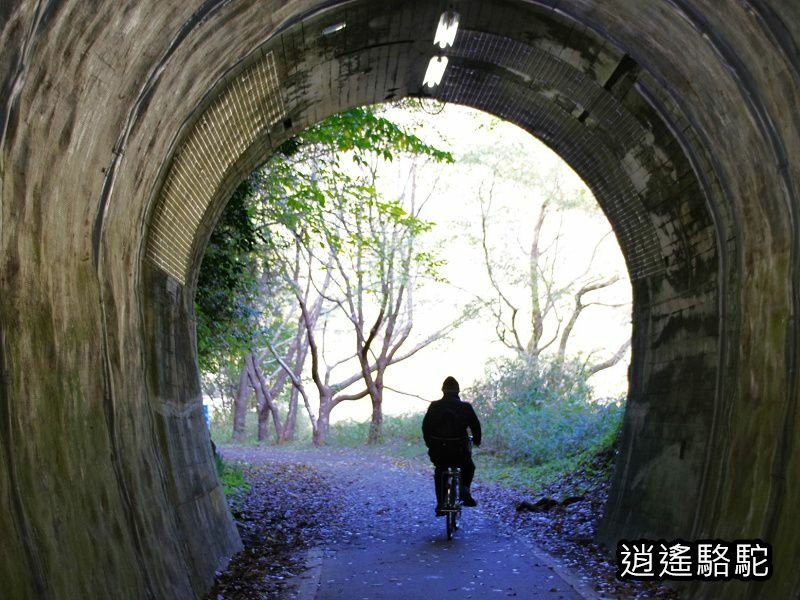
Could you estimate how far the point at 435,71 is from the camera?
11516 mm

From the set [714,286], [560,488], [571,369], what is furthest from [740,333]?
[571,369]

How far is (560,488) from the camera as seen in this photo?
639 inches

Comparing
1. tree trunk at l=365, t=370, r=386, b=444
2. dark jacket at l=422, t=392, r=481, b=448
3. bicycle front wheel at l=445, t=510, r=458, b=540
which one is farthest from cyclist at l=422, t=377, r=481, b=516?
tree trunk at l=365, t=370, r=386, b=444

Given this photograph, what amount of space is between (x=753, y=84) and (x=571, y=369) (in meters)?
21.6

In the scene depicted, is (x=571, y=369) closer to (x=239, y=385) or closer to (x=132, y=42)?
(x=239, y=385)

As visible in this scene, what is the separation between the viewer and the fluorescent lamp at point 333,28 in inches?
367

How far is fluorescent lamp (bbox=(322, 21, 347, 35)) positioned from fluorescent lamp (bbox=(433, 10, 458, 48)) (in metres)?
1.17

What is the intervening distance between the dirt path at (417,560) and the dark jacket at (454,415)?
4.38 feet

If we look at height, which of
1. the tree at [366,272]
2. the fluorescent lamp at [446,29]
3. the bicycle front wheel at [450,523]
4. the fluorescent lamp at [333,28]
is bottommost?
the bicycle front wheel at [450,523]

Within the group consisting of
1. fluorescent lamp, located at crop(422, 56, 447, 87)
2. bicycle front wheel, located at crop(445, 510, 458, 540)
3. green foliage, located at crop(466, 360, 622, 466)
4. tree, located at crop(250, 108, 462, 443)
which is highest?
tree, located at crop(250, 108, 462, 443)

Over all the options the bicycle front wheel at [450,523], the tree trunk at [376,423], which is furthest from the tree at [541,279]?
the bicycle front wheel at [450,523]

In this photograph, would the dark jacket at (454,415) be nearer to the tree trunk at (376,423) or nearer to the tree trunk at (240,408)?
the tree trunk at (376,423)

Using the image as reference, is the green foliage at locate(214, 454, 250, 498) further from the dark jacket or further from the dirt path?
the dark jacket

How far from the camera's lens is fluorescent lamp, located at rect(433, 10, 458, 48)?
32.4ft
